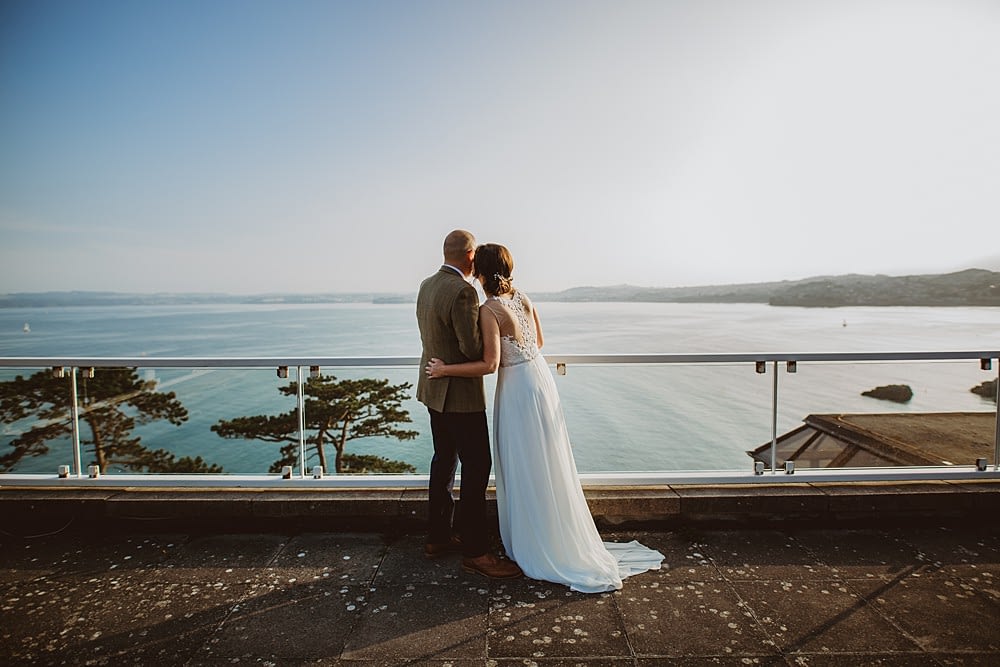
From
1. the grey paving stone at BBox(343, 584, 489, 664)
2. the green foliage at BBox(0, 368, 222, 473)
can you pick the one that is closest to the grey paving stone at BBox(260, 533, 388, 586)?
the grey paving stone at BBox(343, 584, 489, 664)

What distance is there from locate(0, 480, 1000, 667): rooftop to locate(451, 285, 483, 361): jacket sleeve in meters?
1.26

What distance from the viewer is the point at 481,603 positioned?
Answer: 2.75 metres

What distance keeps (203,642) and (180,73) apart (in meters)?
41.9

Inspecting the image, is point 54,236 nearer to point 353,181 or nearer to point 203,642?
point 353,181

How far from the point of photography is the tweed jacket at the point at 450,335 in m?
3.03

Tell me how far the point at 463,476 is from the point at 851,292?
40.7m

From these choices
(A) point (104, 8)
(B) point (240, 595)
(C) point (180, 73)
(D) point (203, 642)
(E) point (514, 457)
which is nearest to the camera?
(D) point (203, 642)

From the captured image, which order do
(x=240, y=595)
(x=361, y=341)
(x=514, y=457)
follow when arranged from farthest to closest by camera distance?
(x=361, y=341) → (x=514, y=457) → (x=240, y=595)

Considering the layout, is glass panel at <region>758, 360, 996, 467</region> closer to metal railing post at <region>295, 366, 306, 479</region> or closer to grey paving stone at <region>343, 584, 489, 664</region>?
grey paving stone at <region>343, 584, 489, 664</region>

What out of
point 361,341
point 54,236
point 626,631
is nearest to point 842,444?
point 626,631

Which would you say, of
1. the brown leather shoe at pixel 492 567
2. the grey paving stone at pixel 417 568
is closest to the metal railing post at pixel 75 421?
the grey paving stone at pixel 417 568

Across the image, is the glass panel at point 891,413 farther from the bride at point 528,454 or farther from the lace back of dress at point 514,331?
the lace back of dress at point 514,331

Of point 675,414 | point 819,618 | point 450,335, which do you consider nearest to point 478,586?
point 450,335

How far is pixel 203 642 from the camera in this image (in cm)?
242
